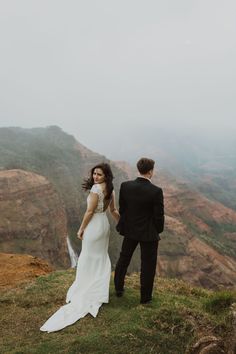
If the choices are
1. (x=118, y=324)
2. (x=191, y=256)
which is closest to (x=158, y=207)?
(x=118, y=324)

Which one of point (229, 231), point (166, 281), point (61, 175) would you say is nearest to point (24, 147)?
point (61, 175)

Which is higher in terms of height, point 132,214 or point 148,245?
point 132,214

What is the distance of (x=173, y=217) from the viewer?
4173 inches

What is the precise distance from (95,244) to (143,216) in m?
1.27

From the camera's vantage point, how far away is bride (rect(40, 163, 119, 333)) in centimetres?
826

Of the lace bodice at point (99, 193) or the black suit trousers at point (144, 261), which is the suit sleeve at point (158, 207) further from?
the lace bodice at point (99, 193)

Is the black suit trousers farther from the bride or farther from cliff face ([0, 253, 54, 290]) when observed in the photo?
cliff face ([0, 253, 54, 290])

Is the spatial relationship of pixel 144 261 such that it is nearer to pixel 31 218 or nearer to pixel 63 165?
pixel 31 218

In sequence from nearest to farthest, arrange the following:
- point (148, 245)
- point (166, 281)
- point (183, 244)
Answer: point (148, 245) → point (166, 281) → point (183, 244)

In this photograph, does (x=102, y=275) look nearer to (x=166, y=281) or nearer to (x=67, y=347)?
(x=67, y=347)

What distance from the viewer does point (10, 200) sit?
59.8 metres

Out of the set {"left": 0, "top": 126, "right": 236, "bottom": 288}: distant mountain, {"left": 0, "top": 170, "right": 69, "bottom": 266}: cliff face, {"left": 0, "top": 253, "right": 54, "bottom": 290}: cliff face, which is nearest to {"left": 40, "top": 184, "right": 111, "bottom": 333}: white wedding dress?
{"left": 0, "top": 253, "right": 54, "bottom": 290}: cliff face

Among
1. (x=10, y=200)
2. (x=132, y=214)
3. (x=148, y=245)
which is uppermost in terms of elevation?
(x=132, y=214)

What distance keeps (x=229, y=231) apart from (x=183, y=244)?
47.8 metres
